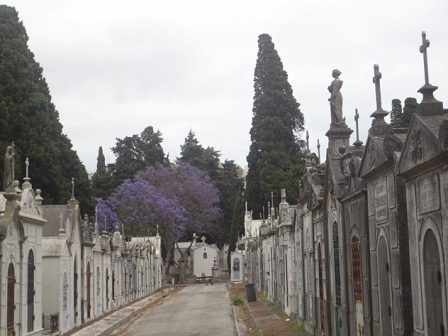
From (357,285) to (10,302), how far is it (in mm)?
8627

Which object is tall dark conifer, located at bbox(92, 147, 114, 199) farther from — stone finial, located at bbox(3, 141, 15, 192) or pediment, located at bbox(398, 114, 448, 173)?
pediment, located at bbox(398, 114, 448, 173)

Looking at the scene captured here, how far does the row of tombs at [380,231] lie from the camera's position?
8469mm

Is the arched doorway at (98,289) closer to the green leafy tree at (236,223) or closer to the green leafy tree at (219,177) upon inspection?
the green leafy tree at (236,223)

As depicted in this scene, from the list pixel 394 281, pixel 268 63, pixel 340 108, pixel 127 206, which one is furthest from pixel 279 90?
pixel 394 281

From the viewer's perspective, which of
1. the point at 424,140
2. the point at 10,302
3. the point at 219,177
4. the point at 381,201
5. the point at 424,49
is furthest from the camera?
the point at 219,177

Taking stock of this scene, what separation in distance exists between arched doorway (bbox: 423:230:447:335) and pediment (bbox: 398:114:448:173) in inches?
40.8

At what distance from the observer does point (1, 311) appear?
1535cm

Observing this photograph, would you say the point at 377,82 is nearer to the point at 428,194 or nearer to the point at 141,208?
the point at 428,194

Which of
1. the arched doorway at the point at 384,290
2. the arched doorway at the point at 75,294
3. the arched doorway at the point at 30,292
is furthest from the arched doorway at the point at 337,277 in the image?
the arched doorway at the point at 75,294

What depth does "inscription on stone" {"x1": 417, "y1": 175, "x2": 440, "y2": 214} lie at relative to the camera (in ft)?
27.1

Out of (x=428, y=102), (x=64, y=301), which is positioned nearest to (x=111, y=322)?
(x=64, y=301)

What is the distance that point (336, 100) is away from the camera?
52.7ft

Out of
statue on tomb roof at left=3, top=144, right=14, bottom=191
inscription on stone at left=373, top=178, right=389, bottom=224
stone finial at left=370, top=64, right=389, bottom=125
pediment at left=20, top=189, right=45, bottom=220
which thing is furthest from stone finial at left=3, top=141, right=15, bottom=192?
inscription on stone at left=373, top=178, right=389, bottom=224

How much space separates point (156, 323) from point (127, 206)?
1297 inches
